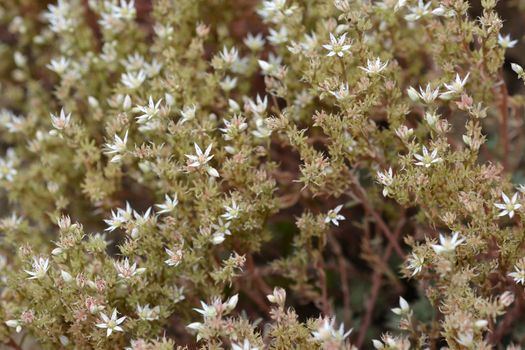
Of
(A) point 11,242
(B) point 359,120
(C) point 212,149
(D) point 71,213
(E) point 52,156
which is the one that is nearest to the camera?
(B) point 359,120

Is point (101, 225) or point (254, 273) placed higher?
point (254, 273)

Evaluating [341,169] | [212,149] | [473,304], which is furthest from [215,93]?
[473,304]

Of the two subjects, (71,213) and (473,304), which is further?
(71,213)

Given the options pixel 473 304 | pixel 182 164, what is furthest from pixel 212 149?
pixel 473 304

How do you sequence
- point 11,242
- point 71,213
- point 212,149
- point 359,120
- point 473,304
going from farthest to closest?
1. point 71,213
2. point 11,242
3. point 212,149
4. point 359,120
5. point 473,304

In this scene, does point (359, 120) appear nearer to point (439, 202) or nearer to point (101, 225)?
point (439, 202)

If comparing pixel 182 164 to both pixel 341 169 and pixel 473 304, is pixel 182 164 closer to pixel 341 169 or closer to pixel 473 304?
pixel 341 169

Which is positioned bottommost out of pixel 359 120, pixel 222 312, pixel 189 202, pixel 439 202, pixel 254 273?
pixel 254 273
